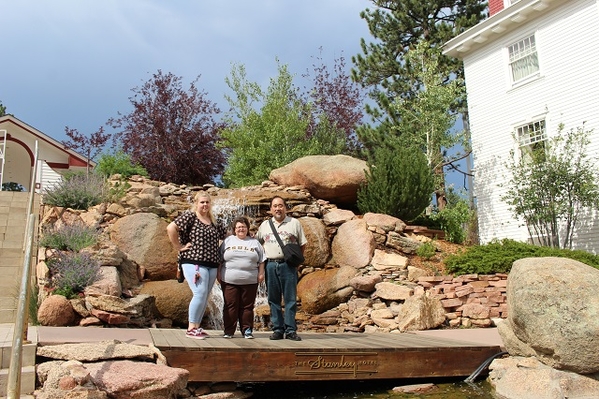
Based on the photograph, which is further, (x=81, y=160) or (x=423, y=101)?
(x=81, y=160)

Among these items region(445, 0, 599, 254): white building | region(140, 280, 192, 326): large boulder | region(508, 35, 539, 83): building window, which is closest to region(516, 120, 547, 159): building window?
region(445, 0, 599, 254): white building

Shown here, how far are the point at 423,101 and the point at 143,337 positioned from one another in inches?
612

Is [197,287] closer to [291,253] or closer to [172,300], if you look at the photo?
[291,253]

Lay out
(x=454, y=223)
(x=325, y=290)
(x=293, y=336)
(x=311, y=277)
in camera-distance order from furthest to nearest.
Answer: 1. (x=454, y=223)
2. (x=311, y=277)
3. (x=325, y=290)
4. (x=293, y=336)

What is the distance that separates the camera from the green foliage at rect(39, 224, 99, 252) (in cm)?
925

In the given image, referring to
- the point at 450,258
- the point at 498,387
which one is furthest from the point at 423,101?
the point at 498,387

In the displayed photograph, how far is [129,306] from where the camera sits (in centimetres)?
803

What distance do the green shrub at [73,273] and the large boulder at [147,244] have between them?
4.91 feet

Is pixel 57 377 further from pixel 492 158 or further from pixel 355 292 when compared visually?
pixel 492 158

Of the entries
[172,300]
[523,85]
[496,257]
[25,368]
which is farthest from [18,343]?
[523,85]

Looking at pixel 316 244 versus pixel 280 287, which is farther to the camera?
pixel 316 244

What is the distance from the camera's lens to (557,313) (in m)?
5.57

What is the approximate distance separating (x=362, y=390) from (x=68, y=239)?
5886mm

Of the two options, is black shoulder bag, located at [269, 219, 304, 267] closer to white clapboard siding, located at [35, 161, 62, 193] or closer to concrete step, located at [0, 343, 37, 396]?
concrete step, located at [0, 343, 37, 396]
